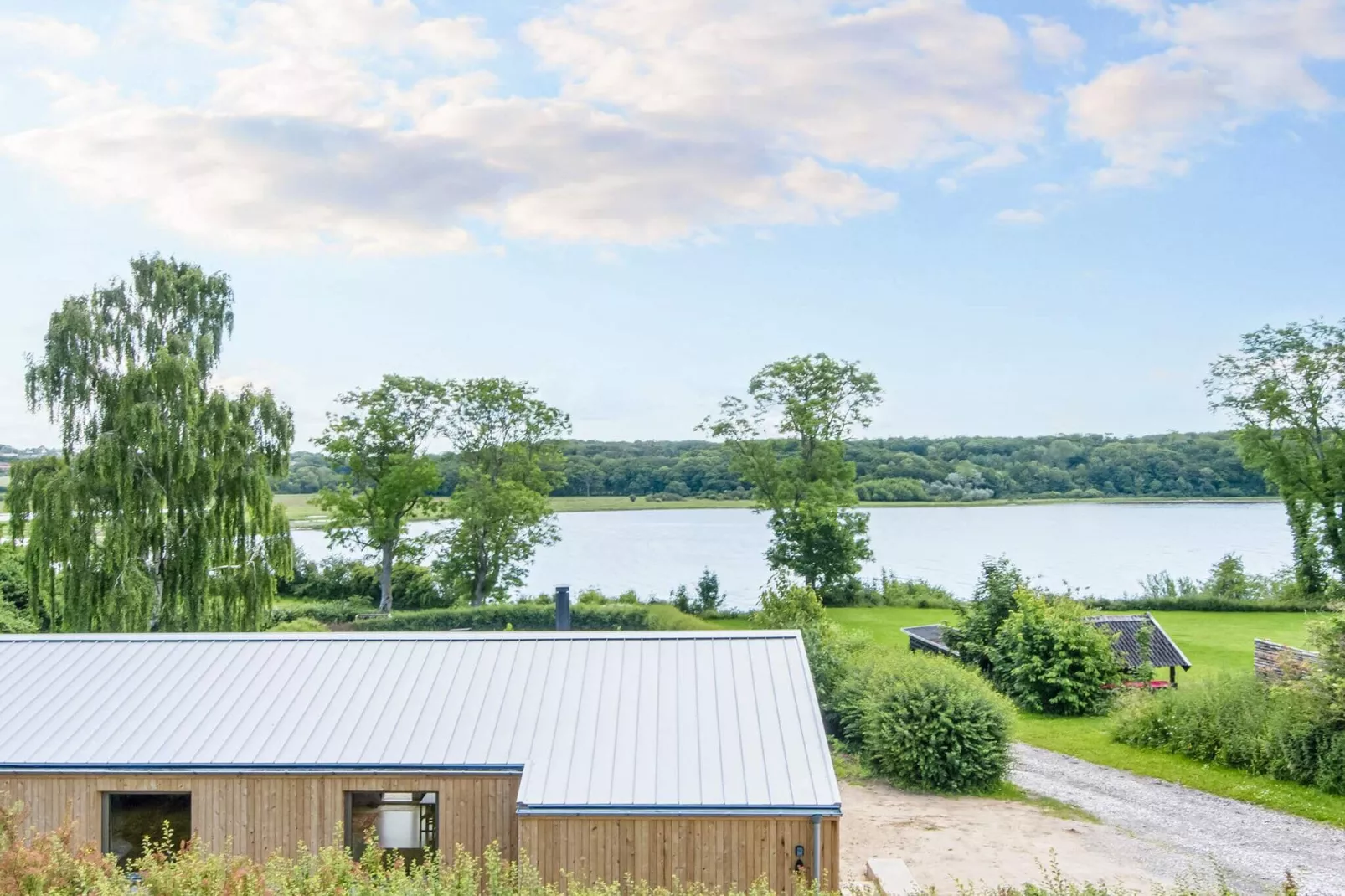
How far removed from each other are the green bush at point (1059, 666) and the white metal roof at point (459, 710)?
12158 millimetres

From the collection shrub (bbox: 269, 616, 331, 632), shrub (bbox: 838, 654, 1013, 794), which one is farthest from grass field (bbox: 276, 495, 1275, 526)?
shrub (bbox: 838, 654, 1013, 794)

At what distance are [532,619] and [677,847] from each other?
69.0 ft

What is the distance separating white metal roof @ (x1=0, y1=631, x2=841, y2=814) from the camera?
9.62m

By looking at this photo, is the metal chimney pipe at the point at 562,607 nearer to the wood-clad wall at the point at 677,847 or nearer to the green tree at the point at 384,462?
the wood-clad wall at the point at 677,847

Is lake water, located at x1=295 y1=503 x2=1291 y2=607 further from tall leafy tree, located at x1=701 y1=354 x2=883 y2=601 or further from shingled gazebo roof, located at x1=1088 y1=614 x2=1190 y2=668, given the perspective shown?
tall leafy tree, located at x1=701 y1=354 x2=883 y2=601

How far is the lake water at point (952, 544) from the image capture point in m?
36.5

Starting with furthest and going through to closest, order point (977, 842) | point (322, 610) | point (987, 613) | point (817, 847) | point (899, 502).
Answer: point (899, 502), point (322, 610), point (987, 613), point (977, 842), point (817, 847)

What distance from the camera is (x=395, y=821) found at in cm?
1005

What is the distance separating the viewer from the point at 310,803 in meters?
9.94

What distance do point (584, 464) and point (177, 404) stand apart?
27.9 meters

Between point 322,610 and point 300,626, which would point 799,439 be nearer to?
point 322,610

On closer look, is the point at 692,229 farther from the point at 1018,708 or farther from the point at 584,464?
the point at 584,464

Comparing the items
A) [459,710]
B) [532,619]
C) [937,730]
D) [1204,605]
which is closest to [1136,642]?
[937,730]

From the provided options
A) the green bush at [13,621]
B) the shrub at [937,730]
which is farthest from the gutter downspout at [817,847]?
the green bush at [13,621]
